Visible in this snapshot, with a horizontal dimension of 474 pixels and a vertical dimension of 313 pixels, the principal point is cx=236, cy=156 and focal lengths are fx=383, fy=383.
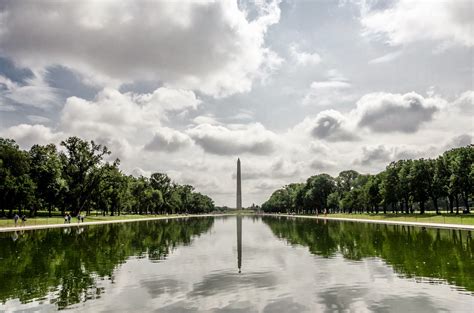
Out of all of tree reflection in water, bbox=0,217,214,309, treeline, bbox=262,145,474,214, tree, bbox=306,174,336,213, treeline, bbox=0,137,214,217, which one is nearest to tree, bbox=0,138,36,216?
treeline, bbox=0,137,214,217

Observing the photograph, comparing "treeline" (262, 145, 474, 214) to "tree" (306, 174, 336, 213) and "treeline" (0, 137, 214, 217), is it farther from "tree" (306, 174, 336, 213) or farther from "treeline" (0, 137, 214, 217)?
"treeline" (0, 137, 214, 217)

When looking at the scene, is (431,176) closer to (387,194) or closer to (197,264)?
(387,194)

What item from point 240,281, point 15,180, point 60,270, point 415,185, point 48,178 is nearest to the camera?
point 240,281

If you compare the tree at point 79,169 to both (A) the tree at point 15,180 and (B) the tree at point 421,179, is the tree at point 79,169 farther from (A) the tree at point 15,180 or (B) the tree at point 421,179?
(B) the tree at point 421,179

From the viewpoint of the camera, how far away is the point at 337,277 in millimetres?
18125

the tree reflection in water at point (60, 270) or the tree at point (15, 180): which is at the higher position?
the tree at point (15, 180)

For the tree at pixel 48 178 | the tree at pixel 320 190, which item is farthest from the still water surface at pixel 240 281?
the tree at pixel 320 190

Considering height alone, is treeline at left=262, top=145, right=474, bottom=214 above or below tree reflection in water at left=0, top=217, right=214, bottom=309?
above

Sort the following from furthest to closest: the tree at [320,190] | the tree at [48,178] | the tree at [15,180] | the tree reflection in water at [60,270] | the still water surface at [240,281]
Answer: the tree at [320,190]
the tree at [48,178]
the tree at [15,180]
the tree reflection in water at [60,270]
the still water surface at [240,281]

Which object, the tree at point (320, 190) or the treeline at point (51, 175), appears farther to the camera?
the tree at point (320, 190)

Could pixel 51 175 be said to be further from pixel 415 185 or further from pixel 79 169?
pixel 415 185

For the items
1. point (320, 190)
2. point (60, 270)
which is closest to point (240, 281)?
point (60, 270)

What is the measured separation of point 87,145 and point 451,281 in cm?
8392

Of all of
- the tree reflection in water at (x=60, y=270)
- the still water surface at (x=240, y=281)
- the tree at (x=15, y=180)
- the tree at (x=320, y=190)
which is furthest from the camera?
the tree at (x=320, y=190)
